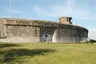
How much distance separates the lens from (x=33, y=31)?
29.6m

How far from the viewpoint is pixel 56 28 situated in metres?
31.5

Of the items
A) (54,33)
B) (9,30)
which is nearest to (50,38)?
(54,33)

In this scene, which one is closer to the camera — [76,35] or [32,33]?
[32,33]

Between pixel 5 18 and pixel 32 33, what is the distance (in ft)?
13.1

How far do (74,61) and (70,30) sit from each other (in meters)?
21.2

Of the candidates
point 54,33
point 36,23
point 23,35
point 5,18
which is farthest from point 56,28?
point 5,18

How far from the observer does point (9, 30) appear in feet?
94.1

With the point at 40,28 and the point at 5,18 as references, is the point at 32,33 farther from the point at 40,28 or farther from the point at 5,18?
the point at 5,18

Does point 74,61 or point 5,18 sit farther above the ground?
point 5,18

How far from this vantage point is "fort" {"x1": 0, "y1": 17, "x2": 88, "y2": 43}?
1123 inches

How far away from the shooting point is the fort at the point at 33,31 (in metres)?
28.5

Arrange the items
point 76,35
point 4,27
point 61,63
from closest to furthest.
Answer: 1. point 61,63
2. point 4,27
3. point 76,35

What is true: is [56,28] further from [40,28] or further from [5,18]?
[5,18]

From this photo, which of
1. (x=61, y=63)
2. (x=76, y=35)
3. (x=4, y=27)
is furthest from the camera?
(x=76, y=35)
